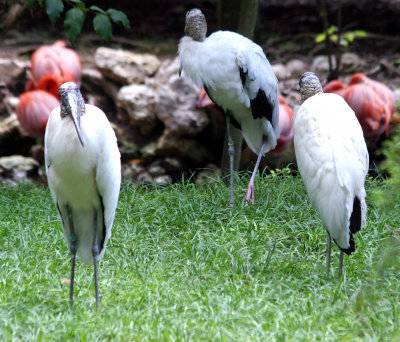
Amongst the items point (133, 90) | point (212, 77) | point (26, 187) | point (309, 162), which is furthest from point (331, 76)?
point (309, 162)

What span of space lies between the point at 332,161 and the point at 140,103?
4.56 meters

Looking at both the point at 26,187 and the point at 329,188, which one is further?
the point at 26,187

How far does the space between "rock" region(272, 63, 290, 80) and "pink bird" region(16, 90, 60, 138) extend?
2716 mm

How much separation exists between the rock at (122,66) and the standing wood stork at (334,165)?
181 inches

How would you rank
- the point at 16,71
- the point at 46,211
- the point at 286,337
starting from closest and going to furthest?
1. the point at 286,337
2. the point at 46,211
3. the point at 16,71

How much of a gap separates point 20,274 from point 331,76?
5.10 meters

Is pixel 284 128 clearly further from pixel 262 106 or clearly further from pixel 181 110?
pixel 181 110

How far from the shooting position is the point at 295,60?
8484 millimetres

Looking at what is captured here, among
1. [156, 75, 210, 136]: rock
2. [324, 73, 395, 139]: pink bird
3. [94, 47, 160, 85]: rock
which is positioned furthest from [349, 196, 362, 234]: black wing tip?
[94, 47, 160, 85]: rock

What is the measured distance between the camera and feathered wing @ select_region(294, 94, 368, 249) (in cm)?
351

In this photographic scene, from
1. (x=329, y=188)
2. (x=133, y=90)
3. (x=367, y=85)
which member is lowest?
(x=133, y=90)

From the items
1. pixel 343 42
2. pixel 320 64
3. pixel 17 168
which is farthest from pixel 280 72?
pixel 17 168

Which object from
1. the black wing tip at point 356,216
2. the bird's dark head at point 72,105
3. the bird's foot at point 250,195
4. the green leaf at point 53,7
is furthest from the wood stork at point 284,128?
the bird's dark head at point 72,105

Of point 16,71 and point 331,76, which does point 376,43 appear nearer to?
point 331,76
